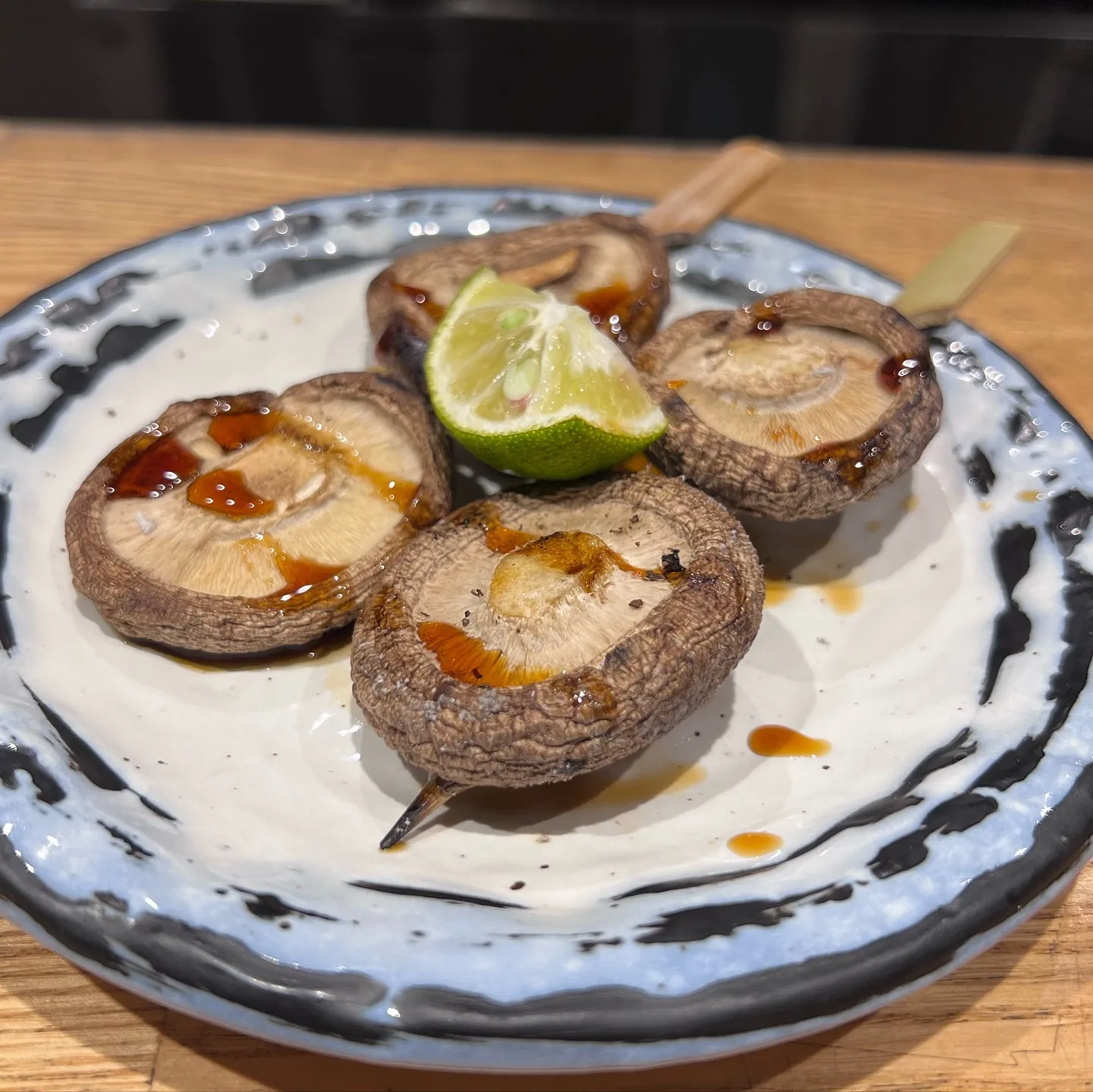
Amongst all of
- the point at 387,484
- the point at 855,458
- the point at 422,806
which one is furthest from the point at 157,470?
the point at 855,458

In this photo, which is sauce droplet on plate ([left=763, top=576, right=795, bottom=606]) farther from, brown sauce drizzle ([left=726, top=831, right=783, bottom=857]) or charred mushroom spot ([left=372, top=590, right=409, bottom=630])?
charred mushroom spot ([left=372, top=590, right=409, bottom=630])

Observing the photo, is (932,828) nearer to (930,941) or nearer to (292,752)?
(930,941)

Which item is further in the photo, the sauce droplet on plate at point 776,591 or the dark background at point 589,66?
the dark background at point 589,66

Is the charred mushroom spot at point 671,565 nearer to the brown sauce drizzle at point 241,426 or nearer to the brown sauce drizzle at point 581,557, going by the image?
the brown sauce drizzle at point 581,557

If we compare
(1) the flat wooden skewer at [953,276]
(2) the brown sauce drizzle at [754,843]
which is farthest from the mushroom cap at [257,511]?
(1) the flat wooden skewer at [953,276]

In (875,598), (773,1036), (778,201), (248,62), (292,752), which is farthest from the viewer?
(248,62)

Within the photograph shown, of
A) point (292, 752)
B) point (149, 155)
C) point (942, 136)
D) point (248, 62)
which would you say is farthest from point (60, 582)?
point (942, 136)
